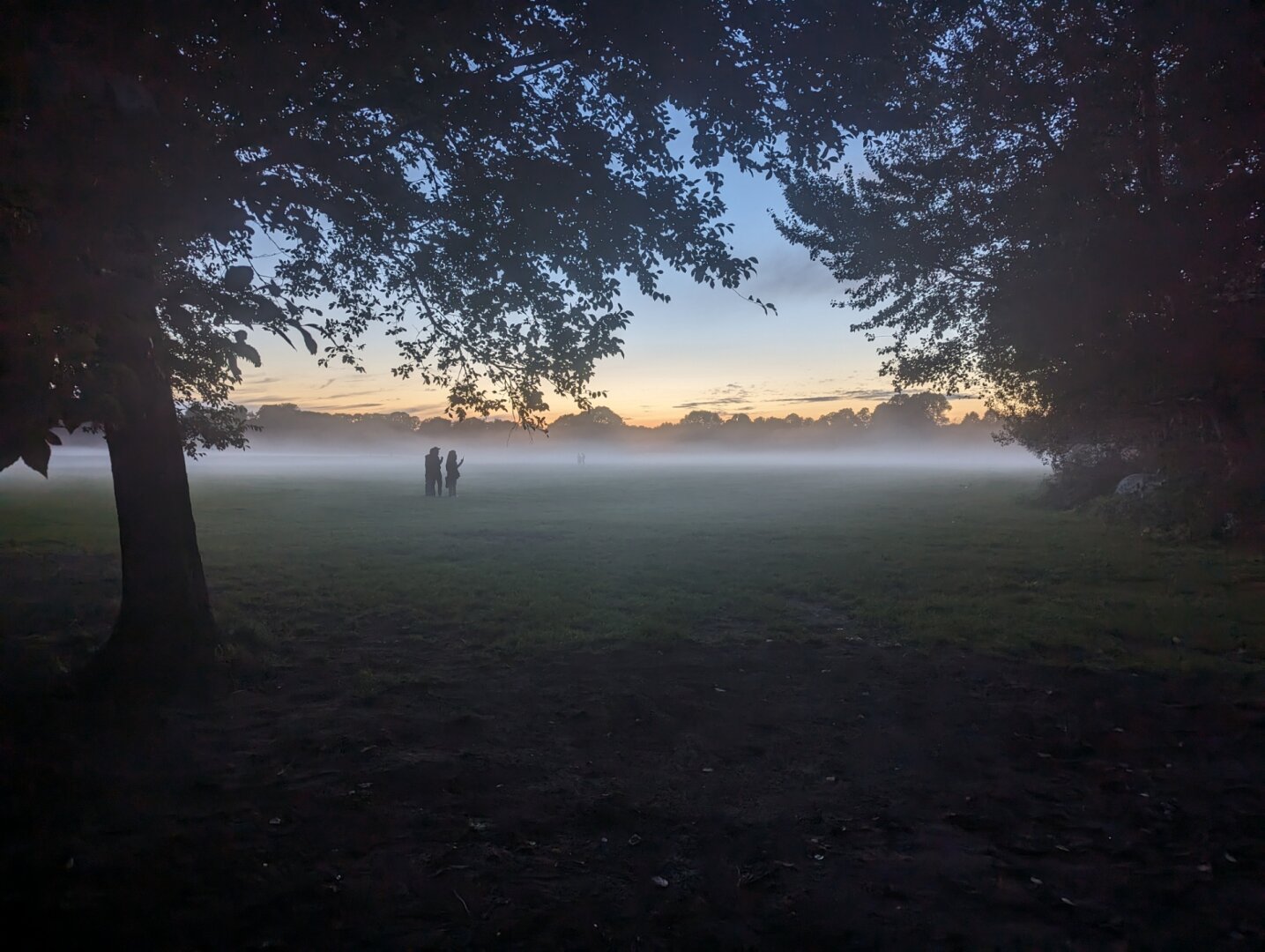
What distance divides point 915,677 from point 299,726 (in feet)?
24.3

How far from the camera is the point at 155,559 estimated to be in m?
8.45

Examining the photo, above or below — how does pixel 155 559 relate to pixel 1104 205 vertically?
below

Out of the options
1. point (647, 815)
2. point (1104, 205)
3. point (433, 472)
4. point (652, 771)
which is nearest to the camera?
point (647, 815)

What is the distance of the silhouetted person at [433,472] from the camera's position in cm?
3719

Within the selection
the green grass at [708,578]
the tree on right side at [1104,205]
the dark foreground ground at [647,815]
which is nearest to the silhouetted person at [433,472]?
the green grass at [708,578]

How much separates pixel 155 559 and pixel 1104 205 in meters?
14.4

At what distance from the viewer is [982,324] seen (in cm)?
1560

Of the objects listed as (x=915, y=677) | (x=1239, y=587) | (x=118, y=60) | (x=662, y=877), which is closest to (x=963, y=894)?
(x=662, y=877)

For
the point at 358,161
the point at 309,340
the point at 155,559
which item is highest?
the point at 358,161

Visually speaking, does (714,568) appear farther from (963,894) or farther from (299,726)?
(963,894)

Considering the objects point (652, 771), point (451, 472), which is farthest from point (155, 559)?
point (451, 472)

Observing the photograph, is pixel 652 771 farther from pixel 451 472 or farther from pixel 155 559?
pixel 451 472

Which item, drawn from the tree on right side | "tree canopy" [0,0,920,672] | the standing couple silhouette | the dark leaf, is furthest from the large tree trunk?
the standing couple silhouette

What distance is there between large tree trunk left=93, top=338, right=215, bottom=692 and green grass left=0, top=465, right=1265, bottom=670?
6.17 feet
